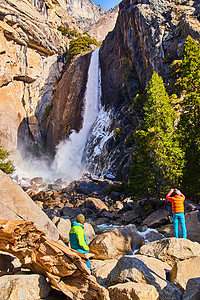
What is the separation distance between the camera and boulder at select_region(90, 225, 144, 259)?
22.9 feet

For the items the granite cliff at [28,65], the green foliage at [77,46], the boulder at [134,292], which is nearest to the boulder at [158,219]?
the boulder at [134,292]

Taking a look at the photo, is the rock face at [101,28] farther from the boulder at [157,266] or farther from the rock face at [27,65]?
the boulder at [157,266]

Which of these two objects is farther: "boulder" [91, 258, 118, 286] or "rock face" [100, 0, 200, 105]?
"rock face" [100, 0, 200, 105]

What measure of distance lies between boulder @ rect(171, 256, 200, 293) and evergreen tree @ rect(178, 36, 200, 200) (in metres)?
9.17

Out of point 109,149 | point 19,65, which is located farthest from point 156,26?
point 19,65

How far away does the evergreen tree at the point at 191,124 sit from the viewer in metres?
14.0

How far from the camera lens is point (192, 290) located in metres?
4.14

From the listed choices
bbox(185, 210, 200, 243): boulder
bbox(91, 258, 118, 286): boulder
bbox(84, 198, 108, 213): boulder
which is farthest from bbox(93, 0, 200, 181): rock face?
bbox(91, 258, 118, 286): boulder

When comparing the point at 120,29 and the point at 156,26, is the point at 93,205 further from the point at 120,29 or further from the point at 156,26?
the point at 120,29

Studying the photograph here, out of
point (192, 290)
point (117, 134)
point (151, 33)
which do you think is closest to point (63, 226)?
point (192, 290)

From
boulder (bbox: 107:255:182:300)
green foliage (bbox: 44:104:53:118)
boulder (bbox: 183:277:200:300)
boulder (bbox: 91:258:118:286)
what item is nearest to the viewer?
boulder (bbox: 183:277:200:300)

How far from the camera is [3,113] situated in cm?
4422

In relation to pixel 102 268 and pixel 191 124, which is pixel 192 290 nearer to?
pixel 102 268

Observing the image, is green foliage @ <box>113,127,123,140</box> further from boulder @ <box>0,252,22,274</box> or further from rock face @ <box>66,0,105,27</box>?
rock face @ <box>66,0,105,27</box>
